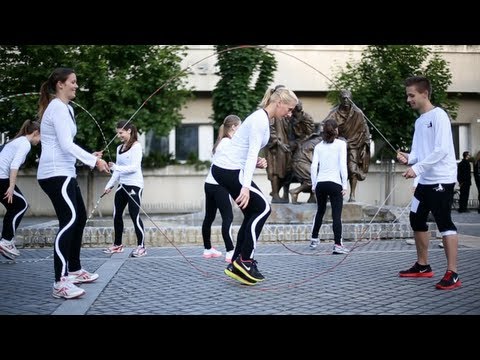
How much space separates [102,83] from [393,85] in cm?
966

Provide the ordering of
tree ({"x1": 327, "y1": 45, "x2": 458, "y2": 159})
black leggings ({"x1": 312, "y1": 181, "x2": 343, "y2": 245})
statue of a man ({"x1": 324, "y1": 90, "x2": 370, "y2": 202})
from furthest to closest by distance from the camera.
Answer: tree ({"x1": 327, "y1": 45, "x2": 458, "y2": 159}) → statue of a man ({"x1": 324, "y1": 90, "x2": 370, "y2": 202}) → black leggings ({"x1": 312, "y1": 181, "x2": 343, "y2": 245})

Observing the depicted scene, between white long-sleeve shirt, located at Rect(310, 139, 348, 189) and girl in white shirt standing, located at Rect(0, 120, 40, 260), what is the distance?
12.9 ft

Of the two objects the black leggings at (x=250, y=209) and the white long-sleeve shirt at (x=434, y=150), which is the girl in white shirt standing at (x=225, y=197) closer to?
the black leggings at (x=250, y=209)

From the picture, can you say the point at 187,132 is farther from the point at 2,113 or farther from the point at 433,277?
the point at 433,277

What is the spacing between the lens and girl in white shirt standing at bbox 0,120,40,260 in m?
7.55

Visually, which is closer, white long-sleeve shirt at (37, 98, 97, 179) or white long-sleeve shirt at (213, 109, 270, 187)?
white long-sleeve shirt at (37, 98, 97, 179)

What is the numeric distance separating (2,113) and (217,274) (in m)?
13.9

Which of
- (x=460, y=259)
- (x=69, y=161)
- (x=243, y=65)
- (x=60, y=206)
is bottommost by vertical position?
(x=460, y=259)

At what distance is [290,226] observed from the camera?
10.1 m

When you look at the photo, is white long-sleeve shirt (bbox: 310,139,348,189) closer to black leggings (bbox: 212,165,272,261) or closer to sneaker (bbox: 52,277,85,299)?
black leggings (bbox: 212,165,272,261)

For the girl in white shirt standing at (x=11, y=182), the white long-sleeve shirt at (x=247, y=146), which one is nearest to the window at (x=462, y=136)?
the girl in white shirt standing at (x=11, y=182)

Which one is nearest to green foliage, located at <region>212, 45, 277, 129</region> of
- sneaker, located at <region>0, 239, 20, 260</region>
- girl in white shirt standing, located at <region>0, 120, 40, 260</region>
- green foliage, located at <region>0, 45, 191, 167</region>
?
girl in white shirt standing, located at <region>0, 120, 40, 260</region>

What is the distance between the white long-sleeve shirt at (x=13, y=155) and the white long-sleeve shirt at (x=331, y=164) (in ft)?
13.0
